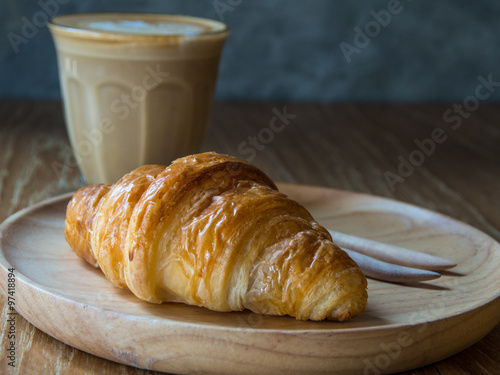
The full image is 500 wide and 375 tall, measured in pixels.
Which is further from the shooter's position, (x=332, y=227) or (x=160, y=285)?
(x=332, y=227)

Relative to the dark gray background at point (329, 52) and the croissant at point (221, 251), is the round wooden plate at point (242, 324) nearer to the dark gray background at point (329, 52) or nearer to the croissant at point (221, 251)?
the croissant at point (221, 251)

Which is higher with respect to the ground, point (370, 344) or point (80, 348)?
point (370, 344)

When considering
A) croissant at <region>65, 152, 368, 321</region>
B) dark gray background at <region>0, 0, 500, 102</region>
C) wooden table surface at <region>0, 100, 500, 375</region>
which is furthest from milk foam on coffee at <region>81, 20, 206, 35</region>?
dark gray background at <region>0, 0, 500, 102</region>

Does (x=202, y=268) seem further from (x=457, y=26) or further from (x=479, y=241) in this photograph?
(x=457, y=26)

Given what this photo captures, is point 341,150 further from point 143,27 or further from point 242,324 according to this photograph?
point 242,324

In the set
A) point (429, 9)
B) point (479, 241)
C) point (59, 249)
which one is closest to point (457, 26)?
point (429, 9)

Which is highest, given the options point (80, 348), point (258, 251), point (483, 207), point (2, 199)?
point (258, 251)
